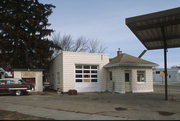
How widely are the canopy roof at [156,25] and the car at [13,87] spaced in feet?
40.1

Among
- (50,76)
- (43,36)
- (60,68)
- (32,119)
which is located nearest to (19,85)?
(60,68)

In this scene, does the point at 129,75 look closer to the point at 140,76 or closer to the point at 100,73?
the point at 140,76

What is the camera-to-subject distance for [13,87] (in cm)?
2175

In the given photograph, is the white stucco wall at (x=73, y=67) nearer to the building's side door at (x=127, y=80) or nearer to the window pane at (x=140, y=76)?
the building's side door at (x=127, y=80)

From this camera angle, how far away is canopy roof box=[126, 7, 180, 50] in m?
13.4

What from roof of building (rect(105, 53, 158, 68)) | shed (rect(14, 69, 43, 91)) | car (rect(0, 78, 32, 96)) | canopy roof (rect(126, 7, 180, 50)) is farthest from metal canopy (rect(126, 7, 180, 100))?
shed (rect(14, 69, 43, 91))

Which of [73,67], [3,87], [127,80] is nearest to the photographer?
[3,87]

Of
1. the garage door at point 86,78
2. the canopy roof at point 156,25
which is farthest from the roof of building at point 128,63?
the canopy roof at point 156,25

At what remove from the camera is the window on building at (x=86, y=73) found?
24953mm

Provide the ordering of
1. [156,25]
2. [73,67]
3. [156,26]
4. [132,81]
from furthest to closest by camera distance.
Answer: [73,67] → [132,81] → [156,26] → [156,25]

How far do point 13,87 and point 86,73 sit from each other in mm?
8015

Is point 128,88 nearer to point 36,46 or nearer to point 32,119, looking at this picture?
point 36,46

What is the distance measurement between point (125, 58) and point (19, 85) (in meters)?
11.7

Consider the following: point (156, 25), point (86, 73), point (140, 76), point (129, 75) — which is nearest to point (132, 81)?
point (129, 75)
